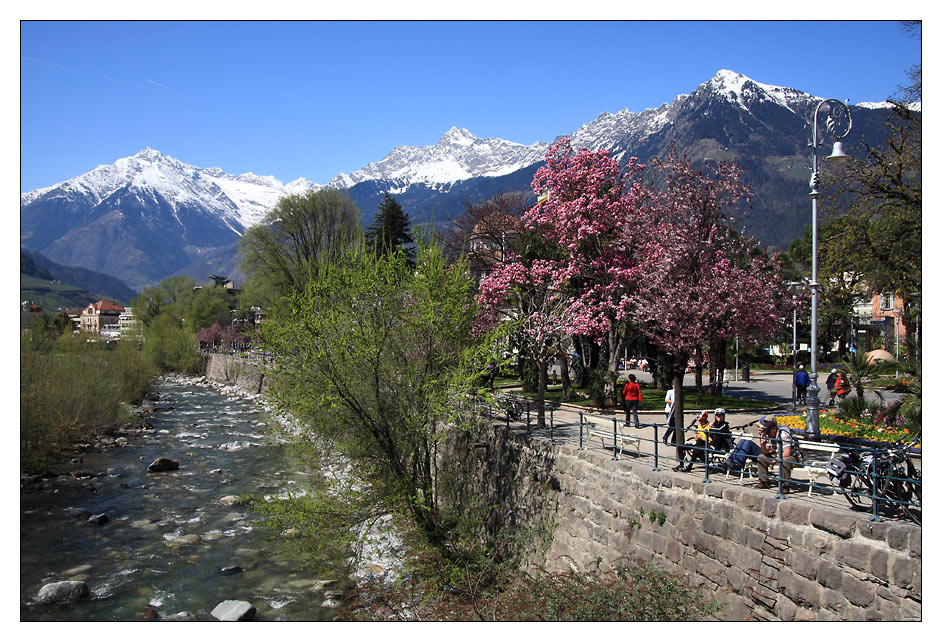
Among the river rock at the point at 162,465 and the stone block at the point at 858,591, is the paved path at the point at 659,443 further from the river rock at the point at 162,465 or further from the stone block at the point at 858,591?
the river rock at the point at 162,465

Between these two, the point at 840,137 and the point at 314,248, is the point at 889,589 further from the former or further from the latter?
the point at 314,248

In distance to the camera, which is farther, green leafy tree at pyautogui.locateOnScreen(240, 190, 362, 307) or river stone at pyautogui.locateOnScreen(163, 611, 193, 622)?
green leafy tree at pyautogui.locateOnScreen(240, 190, 362, 307)

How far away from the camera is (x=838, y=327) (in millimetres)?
56625

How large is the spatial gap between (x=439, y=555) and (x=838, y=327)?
5587cm

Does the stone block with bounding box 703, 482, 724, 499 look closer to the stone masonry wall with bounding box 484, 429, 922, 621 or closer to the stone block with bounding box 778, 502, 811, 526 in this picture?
the stone masonry wall with bounding box 484, 429, 922, 621

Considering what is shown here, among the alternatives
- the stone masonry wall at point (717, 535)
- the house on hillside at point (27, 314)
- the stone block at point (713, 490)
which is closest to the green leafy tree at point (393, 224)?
the house on hillside at point (27, 314)

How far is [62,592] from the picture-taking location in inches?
483

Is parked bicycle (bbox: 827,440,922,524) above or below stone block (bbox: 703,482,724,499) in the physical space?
above

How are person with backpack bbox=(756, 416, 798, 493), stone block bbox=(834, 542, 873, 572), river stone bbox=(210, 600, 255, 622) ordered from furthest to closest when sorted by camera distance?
river stone bbox=(210, 600, 255, 622)
person with backpack bbox=(756, 416, 798, 493)
stone block bbox=(834, 542, 873, 572)

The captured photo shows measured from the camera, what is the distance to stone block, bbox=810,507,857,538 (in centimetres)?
721

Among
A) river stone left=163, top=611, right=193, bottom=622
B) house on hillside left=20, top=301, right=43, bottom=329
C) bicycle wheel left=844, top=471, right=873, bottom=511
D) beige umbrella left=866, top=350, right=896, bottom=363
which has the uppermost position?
house on hillside left=20, top=301, right=43, bottom=329

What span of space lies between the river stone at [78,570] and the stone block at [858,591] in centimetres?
1477

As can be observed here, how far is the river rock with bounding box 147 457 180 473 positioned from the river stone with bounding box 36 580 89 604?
33.6 feet

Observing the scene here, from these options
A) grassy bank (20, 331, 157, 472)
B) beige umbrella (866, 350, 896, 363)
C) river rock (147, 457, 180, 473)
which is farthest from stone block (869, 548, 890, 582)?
river rock (147, 457, 180, 473)
